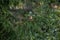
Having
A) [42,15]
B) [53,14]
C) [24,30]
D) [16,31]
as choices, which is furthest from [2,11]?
[53,14]

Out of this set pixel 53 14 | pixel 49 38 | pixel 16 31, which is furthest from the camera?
pixel 53 14

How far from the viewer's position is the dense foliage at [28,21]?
2.83 meters

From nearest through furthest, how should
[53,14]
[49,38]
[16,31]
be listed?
[16,31] < [49,38] < [53,14]

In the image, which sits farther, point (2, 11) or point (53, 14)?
point (53, 14)

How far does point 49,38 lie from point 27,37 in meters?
0.67

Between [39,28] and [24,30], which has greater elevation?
[24,30]

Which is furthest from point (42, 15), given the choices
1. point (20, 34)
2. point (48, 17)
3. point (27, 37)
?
point (20, 34)

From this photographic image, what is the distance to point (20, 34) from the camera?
308cm

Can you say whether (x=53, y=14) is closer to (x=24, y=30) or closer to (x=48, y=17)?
(x=48, y=17)

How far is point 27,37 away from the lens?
3414 millimetres

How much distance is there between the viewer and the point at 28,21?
13.0 feet

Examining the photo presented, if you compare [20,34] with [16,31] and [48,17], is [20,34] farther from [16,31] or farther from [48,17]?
[48,17]

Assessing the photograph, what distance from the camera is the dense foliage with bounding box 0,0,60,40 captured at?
9.27 feet

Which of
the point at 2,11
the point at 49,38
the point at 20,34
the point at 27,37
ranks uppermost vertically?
the point at 2,11
